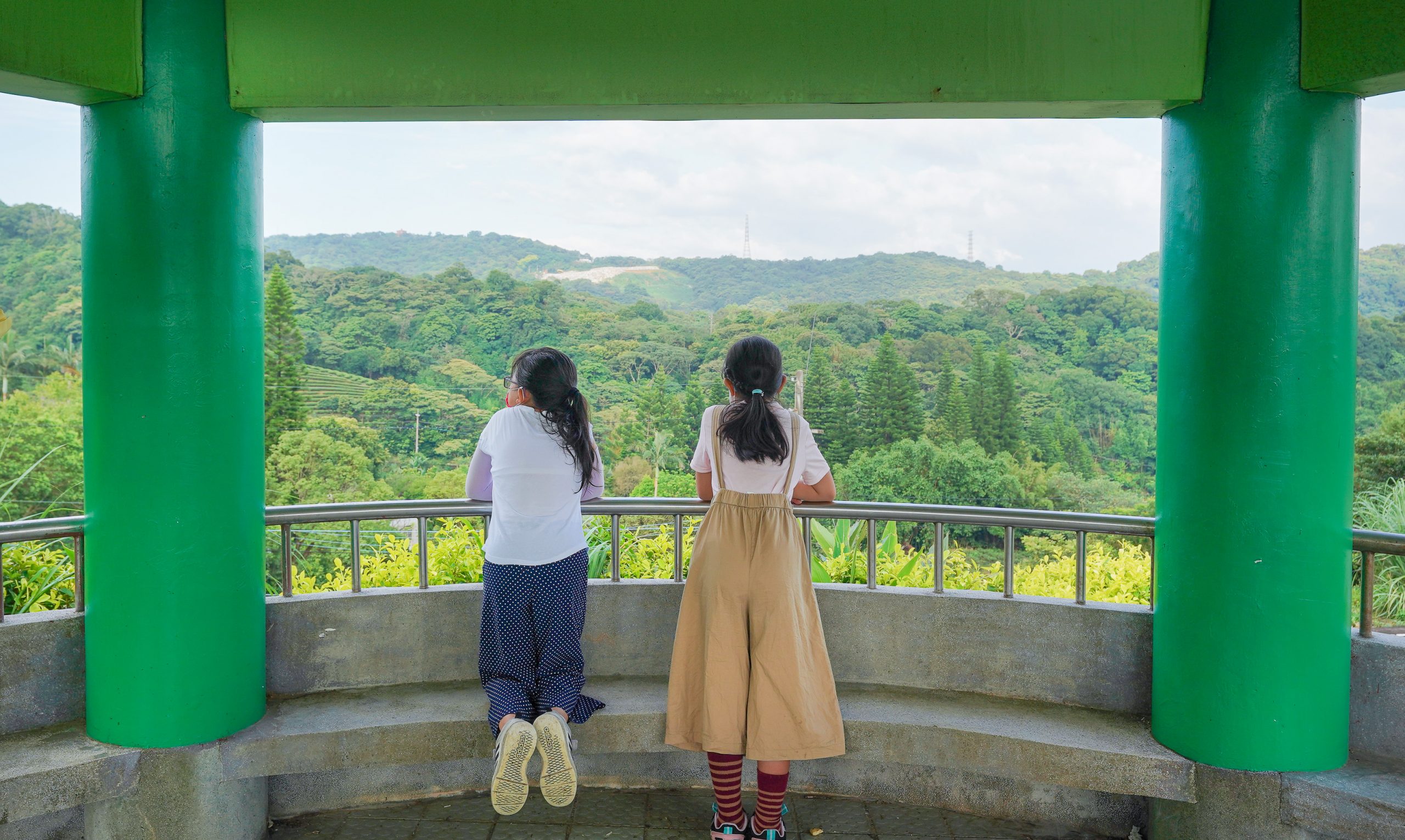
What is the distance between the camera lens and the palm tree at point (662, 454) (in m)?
25.2

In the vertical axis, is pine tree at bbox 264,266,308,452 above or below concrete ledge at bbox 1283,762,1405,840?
above

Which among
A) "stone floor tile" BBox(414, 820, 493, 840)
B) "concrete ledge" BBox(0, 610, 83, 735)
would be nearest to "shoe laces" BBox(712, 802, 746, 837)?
"stone floor tile" BBox(414, 820, 493, 840)

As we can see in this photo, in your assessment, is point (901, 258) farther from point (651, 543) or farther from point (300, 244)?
point (651, 543)

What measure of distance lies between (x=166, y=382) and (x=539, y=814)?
5.71 ft

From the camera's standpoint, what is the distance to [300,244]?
36.5 m

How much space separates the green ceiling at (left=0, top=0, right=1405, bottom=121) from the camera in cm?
278

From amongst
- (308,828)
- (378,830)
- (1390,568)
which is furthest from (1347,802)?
(1390,568)

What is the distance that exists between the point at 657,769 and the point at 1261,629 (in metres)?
1.91

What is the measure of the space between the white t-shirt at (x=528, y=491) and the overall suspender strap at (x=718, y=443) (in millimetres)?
435

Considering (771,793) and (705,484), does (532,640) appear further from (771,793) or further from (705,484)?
(771,793)

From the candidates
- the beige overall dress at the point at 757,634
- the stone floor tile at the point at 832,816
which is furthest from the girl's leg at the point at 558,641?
the stone floor tile at the point at 832,816

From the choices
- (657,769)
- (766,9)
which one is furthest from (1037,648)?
(766,9)

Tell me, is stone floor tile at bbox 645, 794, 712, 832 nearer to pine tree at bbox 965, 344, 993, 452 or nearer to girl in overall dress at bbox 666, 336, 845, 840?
girl in overall dress at bbox 666, 336, 845, 840

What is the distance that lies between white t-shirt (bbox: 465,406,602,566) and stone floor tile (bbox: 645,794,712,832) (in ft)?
3.03
